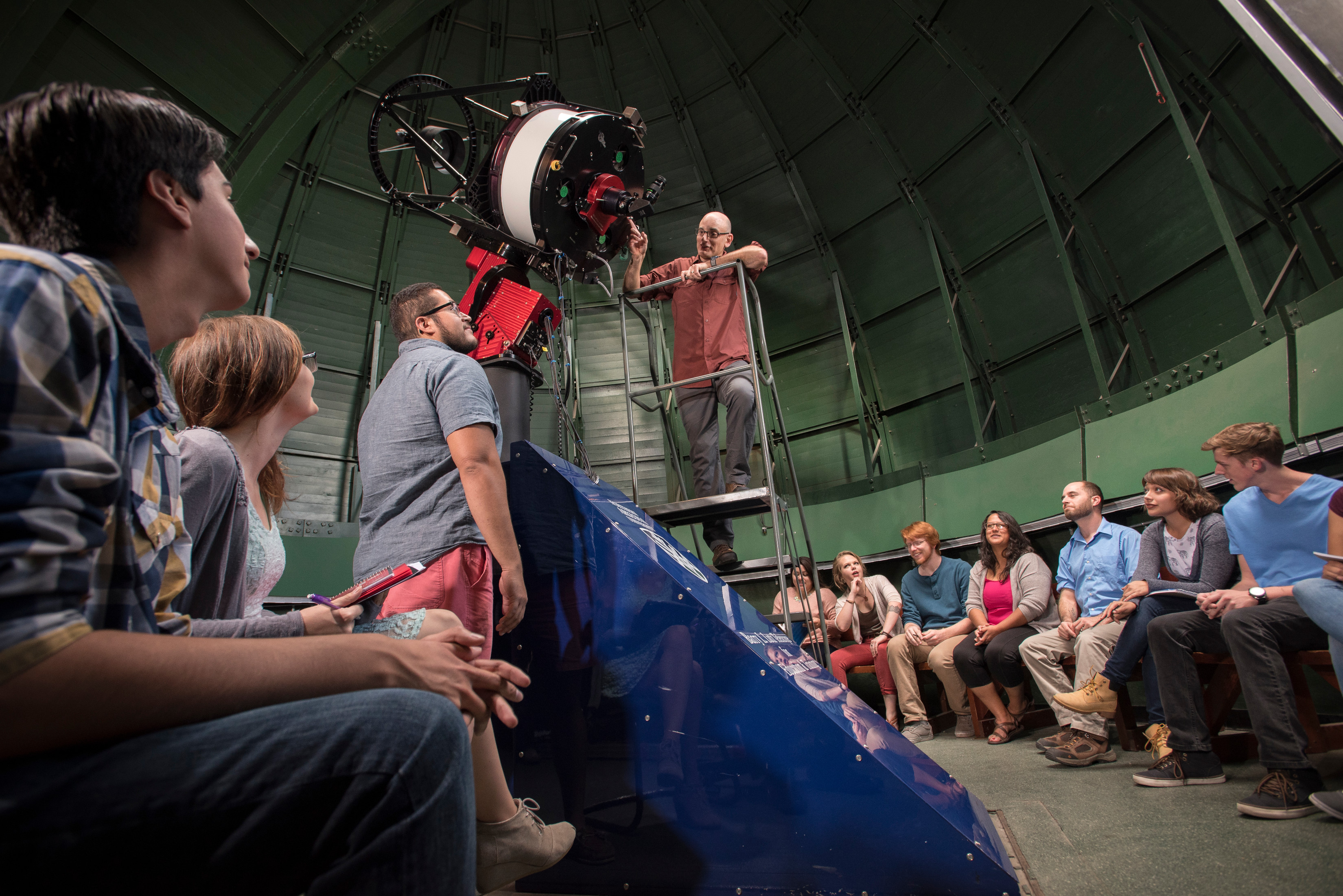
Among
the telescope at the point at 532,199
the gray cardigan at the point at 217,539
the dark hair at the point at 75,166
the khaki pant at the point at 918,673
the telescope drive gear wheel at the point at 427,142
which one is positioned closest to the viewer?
the dark hair at the point at 75,166

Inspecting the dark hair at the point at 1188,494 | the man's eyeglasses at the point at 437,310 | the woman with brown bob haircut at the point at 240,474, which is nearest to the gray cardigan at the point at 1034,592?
the dark hair at the point at 1188,494

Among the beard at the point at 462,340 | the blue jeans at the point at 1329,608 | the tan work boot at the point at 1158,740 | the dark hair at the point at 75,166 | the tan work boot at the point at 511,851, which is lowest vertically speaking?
the tan work boot at the point at 1158,740

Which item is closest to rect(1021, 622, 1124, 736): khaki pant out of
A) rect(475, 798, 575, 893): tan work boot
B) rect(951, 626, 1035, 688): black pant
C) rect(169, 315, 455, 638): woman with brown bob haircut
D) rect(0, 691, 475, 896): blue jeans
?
rect(951, 626, 1035, 688): black pant

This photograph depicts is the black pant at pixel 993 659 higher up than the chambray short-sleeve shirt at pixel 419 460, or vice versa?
the chambray short-sleeve shirt at pixel 419 460

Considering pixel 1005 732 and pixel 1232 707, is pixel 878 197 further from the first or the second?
pixel 1232 707

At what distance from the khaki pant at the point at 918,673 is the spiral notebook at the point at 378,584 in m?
4.05

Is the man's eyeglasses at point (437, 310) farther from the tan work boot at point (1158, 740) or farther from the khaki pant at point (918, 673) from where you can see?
the khaki pant at point (918, 673)

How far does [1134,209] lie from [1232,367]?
7.05ft

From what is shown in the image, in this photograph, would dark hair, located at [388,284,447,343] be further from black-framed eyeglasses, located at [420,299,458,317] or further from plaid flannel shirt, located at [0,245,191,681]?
plaid flannel shirt, located at [0,245,191,681]

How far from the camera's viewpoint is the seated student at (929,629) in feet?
14.7

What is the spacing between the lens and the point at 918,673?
487cm

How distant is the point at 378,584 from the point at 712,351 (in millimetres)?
2784

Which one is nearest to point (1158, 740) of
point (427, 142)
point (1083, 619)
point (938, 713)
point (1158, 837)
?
point (1083, 619)

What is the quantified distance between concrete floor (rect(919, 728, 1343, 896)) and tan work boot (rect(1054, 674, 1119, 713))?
0.27 meters
